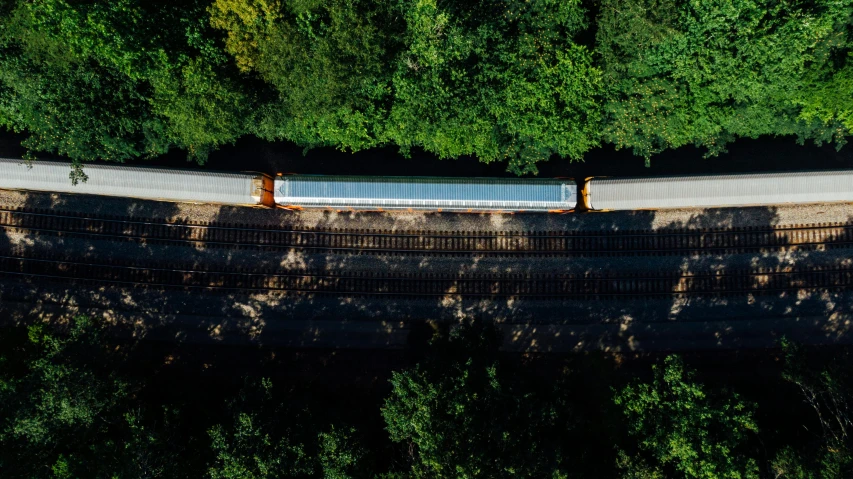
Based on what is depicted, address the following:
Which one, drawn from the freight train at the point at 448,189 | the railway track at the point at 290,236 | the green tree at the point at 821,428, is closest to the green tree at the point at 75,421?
the railway track at the point at 290,236

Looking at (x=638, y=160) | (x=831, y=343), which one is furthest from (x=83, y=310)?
(x=831, y=343)

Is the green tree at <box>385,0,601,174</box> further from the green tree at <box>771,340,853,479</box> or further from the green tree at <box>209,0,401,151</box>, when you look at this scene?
the green tree at <box>771,340,853,479</box>

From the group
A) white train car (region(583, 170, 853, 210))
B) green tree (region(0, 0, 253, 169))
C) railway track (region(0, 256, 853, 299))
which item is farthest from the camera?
railway track (region(0, 256, 853, 299))

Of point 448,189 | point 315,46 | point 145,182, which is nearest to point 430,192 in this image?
point 448,189

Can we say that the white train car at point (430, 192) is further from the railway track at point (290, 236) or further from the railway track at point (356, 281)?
the railway track at point (356, 281)

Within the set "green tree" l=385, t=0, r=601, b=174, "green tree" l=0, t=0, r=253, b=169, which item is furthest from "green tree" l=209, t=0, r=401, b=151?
"green tree" l=0, t=0, r=253, b=169

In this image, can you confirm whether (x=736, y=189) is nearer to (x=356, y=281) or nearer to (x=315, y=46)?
(x=356, y=281)
